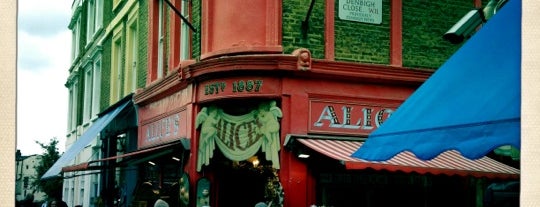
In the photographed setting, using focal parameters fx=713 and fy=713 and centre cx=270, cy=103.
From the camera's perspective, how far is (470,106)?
4.92m

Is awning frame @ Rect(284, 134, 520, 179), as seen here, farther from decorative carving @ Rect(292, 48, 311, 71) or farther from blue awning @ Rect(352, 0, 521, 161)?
blue awning @ Rect(352, 0, 521, 161)

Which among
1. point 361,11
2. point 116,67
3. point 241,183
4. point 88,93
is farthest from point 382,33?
point 88,93

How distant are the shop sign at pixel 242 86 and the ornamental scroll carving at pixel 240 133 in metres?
0.26

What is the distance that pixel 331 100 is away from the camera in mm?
11641

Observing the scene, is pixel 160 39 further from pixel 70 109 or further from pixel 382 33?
pixel 70 109

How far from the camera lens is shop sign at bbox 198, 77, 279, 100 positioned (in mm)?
11383

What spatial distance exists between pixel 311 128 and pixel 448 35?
5600 mm

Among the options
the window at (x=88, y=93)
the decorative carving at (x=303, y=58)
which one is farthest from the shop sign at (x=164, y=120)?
the window at (x=88, y=93)

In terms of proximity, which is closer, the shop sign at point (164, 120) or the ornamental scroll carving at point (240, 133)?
the ornamental scroll carving at point (240, 133)

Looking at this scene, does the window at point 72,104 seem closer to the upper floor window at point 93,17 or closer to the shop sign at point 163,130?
the upper floor window at point 93,17

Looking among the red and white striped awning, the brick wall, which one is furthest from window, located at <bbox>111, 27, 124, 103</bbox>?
the red and white striped awning

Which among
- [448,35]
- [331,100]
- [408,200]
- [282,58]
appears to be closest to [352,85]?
[331,100]

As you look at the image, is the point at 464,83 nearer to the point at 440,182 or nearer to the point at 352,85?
the point at 352,85

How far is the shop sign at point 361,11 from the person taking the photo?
469 inches
